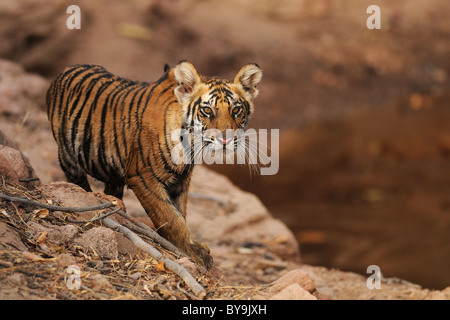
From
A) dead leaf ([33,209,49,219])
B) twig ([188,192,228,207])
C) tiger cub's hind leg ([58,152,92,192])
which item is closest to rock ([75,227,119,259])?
dead leaf ([33,209,49,219])

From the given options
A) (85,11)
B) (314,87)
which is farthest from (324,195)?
(85,11)

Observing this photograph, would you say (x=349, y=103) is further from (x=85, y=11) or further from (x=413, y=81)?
(x=85, y=11)

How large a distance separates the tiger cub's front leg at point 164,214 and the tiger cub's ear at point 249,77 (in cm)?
98

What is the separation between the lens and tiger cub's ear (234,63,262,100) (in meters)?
4.63

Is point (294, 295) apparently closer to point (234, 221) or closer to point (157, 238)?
point (157, 238)

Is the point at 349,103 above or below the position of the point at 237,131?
above

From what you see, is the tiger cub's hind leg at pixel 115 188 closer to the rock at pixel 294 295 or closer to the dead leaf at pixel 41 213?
the dead leaf at pixel 41 213

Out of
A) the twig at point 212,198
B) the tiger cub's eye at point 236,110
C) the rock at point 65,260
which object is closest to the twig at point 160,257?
the rock at point 65,260

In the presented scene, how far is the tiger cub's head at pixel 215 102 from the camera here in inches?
171

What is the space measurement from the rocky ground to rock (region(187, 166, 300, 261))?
13 millimetres

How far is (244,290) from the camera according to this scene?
3.89 m

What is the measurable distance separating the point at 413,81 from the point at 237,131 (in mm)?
11141

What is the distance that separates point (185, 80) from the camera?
4.59 meters
